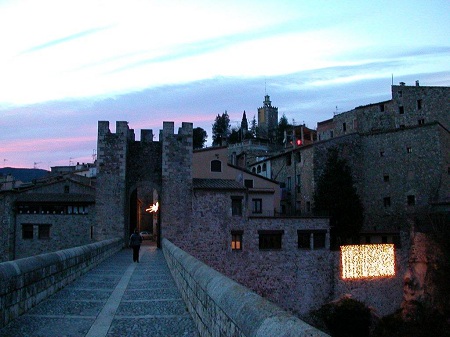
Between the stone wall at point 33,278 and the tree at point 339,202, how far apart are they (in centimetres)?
2854

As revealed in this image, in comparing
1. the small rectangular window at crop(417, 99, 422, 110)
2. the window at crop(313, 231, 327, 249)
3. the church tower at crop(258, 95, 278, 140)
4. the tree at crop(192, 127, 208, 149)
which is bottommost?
the window at crop(313, 231, 327, 249)

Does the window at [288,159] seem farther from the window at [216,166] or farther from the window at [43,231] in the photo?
the window at [43,231]

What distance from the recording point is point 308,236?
3522cm

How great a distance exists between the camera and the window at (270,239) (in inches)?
1353

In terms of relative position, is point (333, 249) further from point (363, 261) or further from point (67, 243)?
point (67, 243)

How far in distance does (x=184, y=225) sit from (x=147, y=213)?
25765 mm

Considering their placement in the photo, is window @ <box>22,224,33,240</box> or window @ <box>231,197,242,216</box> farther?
window @ <box>22,224,33,240</box>

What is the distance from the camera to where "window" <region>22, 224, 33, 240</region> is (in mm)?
35250

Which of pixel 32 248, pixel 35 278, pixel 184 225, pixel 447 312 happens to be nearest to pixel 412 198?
pixel 447 312

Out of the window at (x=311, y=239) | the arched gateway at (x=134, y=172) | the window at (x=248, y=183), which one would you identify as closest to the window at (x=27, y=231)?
the arched gateway at (x=134, y=172)

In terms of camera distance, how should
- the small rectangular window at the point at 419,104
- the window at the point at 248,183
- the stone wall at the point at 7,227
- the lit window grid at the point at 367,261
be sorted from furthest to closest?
the small rectangular window at the point at 419,104 → the window at the point at 248,183 → the lit window grid at the point at 367,261 → the stone wall at the point at 7,227

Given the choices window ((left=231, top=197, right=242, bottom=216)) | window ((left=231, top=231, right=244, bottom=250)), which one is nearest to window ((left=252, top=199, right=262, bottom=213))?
window ((left=231, top=197, right=242, bottom=216))

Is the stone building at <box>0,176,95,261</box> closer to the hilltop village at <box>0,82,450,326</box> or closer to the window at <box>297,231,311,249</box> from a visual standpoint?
the hilltop village at <box>0,82,450,326</box>

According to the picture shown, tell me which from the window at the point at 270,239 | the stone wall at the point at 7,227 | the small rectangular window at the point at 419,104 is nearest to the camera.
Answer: the window at the point at 270,239
